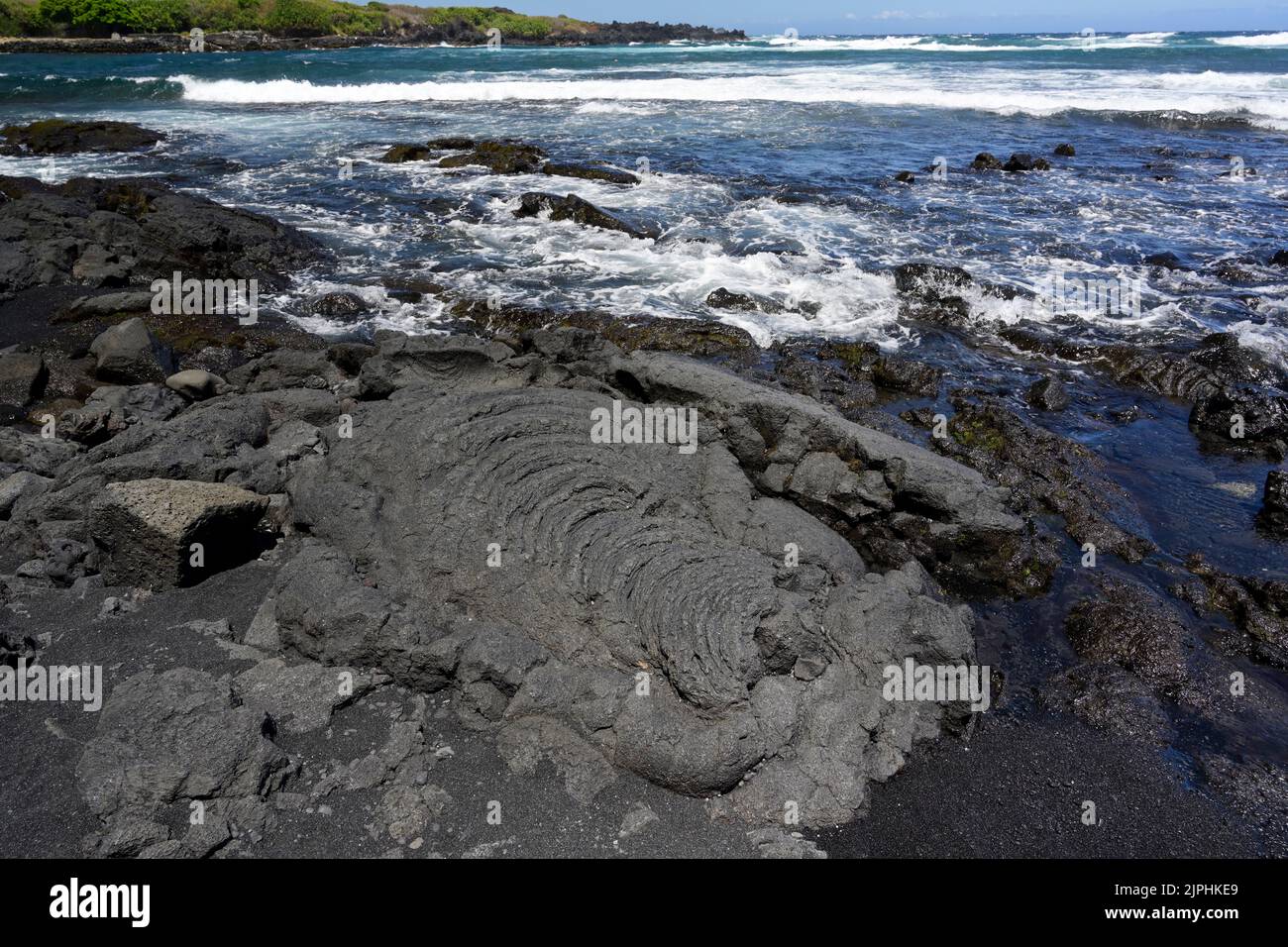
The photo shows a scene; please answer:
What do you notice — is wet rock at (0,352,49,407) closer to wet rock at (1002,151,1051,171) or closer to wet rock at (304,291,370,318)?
wet rock at (304,291,370,318)

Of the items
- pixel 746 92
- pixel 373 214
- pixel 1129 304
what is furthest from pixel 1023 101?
pixel 373 214

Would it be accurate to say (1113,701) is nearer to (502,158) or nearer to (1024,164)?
(1024,164)

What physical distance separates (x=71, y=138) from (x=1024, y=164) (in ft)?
110

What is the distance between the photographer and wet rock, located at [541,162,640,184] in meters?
24.2

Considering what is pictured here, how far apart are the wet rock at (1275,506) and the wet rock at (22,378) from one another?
15.2m

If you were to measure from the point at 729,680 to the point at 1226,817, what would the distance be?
11.4 feet

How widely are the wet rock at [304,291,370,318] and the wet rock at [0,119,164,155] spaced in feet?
70.9

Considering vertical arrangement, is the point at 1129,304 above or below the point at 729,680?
above

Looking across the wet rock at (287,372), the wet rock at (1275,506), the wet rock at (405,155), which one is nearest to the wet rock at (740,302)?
the wet rock at (287,372)

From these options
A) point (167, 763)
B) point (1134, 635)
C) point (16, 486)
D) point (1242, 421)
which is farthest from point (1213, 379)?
point (16, 486)

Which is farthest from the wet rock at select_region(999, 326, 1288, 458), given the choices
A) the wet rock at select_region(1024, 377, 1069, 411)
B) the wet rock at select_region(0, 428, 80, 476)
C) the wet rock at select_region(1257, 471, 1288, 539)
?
the wet rock at select_region(0, 428, 80, 476)

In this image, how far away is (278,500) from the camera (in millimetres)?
7691

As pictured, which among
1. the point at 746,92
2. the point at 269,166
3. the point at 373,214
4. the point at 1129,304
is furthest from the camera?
the point at 746,92
